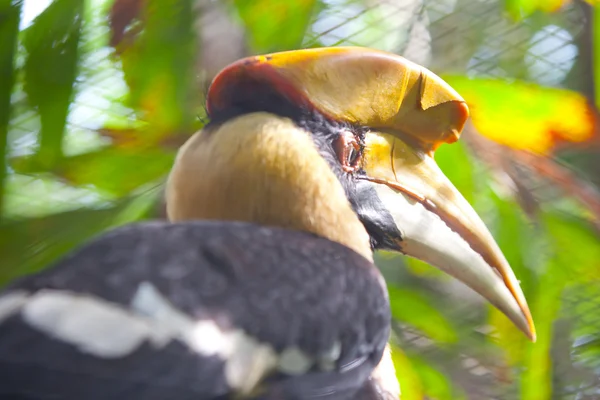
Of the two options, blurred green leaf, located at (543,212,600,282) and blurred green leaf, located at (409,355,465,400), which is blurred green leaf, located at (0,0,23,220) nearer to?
blurred green leaf, located at (409,355,465,400)

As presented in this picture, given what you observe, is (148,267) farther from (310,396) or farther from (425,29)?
(425,29)

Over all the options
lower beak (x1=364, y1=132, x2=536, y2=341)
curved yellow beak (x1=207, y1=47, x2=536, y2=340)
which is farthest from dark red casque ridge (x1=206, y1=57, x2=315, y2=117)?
lower beak (x1=364, y1=132, x2=536, y2=341)

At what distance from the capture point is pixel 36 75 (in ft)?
3.15

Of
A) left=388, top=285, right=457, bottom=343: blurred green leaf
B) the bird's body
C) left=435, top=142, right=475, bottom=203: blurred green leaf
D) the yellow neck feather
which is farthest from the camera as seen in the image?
left=388, top=285, right=457, bottom=343: blurred green leaf

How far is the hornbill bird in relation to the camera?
1.52ft

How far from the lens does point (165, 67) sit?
995 millimetres

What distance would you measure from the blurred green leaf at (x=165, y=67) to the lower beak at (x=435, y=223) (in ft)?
1.15

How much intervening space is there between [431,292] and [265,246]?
2.32ft

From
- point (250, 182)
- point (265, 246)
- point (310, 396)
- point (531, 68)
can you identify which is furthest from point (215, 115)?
point (531, 68)

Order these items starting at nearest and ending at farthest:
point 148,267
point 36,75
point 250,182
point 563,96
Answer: point 148,267, point 250,182, point 36,75, point 563,96

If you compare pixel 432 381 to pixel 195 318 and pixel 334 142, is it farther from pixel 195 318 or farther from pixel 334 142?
pixel 195 318

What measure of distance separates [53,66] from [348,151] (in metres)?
0.47

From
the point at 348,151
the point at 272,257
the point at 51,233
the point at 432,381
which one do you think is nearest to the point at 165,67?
the point at 51,233

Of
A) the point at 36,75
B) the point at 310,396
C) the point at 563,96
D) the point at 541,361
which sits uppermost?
the point at 36,75
